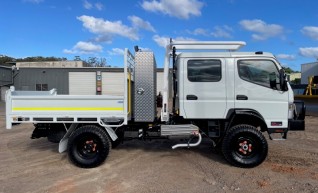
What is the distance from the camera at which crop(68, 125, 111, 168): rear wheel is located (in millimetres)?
7672

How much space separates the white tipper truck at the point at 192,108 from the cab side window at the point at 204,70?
22 mm

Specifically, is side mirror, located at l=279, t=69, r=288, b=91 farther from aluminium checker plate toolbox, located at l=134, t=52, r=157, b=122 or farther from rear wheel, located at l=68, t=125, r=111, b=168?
rear wheel, located at l=68, t=125, r=111, b=168

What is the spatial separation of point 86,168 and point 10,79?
42.5 m

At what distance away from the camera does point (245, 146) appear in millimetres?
7703

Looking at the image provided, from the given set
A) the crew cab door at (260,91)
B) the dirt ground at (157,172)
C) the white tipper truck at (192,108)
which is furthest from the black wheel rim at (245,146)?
the crew cab door at (260,91)

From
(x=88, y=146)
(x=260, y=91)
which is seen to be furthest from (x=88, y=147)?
(x=260, y=91)

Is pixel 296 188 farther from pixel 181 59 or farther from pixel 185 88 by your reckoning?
pixel 181 59

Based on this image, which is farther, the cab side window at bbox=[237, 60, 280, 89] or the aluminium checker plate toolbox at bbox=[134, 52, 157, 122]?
the aluminium checker plate toolbox at bbox=[134, 52, 157, 122]

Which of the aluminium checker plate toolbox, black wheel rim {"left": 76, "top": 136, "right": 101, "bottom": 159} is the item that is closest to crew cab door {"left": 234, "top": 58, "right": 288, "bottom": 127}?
the aluminium checker plate toolbox

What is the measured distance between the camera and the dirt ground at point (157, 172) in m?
6.27

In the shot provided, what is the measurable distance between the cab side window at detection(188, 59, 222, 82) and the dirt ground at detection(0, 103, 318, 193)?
1968 millimetres

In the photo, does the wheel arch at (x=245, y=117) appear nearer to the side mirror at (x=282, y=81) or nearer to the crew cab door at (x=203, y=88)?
the crew cab door at (x=203, y=88)

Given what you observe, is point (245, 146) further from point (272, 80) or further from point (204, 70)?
point (204, 70)

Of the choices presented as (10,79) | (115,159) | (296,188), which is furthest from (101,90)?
(296,188)
